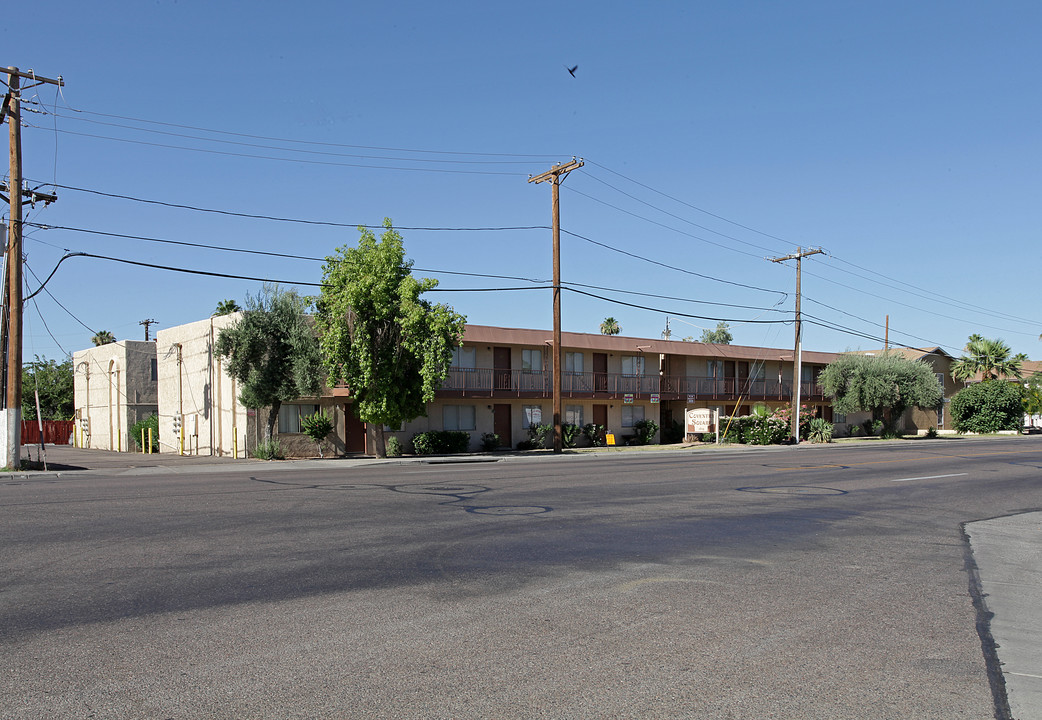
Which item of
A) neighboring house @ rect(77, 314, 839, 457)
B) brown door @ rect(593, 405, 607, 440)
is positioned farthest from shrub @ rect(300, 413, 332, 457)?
brown door @ rect(593, 405, 607, 440)

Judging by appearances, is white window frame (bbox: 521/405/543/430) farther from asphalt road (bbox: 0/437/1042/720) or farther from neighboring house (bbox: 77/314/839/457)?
asphalt road (bbox: 0/437/1042/720)

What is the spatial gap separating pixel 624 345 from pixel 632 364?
231cm

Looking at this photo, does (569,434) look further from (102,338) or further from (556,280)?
(102,338)

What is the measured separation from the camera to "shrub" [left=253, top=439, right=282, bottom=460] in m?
31.2

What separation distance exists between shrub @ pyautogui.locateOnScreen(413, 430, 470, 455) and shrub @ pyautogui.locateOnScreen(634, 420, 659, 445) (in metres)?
12.6

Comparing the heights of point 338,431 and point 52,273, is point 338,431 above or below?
below

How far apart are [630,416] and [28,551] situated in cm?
4058

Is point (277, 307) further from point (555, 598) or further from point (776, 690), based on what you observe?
point (776, 690)

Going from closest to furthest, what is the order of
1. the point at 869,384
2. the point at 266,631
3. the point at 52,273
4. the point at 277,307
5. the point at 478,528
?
the point at 266,631 → the point at 478,528 → the point at 52,273 → the point at 277,307 → the point at 869,384

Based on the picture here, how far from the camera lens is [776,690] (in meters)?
5.01

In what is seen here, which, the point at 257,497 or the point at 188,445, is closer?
the point at 257,497

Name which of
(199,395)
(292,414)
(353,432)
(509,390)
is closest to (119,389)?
(199,395)

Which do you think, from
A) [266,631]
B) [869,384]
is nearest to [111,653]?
[266,631]

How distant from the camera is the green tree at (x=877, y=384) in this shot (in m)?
53.2
